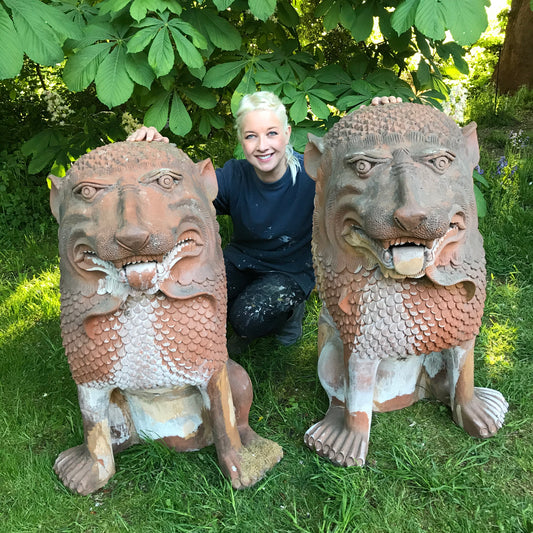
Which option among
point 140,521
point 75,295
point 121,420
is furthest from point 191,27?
point 140,521

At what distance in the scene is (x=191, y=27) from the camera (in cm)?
235

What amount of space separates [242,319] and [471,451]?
124cm


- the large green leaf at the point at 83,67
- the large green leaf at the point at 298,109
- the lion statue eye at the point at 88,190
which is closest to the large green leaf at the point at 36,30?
the large green leaf at the point at 83,67

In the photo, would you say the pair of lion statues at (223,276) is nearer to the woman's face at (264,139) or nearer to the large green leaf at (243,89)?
the woman's face at (264,139)

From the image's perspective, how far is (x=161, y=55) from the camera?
7.25 feet

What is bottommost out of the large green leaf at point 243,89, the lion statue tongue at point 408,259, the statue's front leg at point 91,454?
the statue's front leg at point 91,454

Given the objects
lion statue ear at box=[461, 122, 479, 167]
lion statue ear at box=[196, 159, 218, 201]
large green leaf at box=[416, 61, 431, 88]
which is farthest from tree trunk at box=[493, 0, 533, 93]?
lion statue ear at box=[196, 159, 218, 201]

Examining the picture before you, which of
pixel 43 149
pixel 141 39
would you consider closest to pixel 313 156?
pixel 141 39

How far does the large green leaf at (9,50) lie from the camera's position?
194 cm

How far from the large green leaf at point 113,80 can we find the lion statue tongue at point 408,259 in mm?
1329

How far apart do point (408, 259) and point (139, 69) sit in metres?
1.43

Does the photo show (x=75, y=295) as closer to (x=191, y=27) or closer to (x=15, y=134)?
(x=191, y=27)

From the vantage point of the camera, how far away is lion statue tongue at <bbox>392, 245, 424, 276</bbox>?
176cm

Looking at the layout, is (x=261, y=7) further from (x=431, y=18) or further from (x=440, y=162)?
(x=440, y=162)
